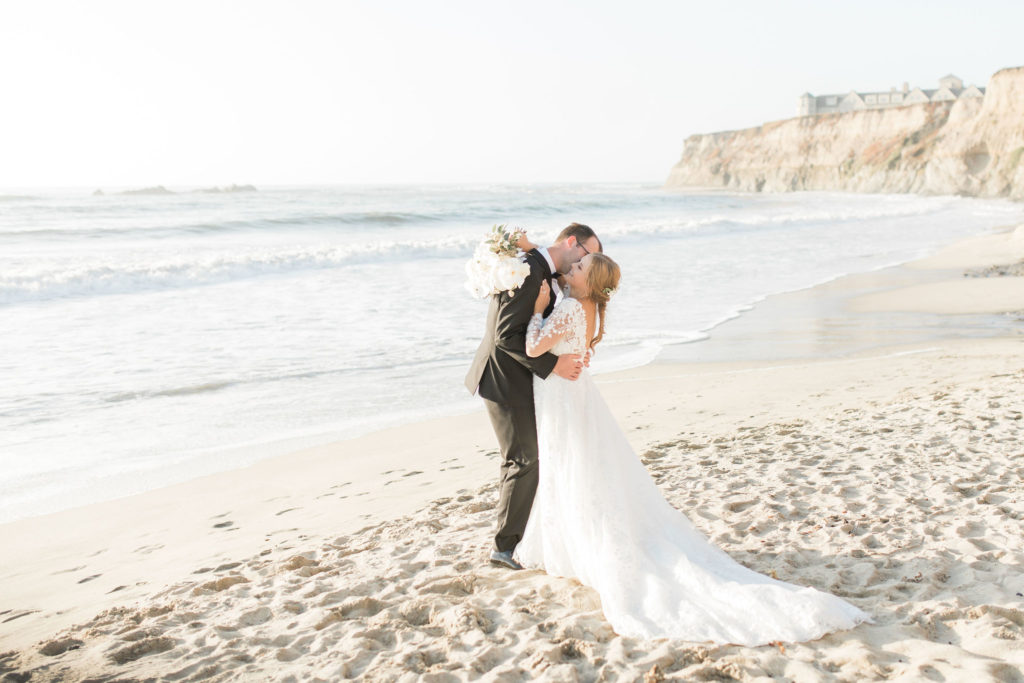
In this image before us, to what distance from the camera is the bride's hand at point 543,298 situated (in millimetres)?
3623

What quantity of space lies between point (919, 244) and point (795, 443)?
21.0 meters

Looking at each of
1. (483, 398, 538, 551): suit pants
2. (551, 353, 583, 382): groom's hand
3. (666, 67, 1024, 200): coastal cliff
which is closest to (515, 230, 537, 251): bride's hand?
(551, 353, 583, 382): groom's hand

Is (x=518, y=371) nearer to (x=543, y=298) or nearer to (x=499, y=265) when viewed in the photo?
(x=543, y=298)

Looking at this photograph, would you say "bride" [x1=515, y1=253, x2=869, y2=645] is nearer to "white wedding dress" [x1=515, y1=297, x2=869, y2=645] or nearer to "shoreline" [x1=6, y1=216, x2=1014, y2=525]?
"white wedding dress" [x1=515, y1=297, x2=869, y2=645]

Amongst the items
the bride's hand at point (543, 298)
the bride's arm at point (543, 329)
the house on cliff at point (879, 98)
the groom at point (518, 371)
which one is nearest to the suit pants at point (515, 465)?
the groom at point (518, 371)

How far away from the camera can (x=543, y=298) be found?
3641 millimetres

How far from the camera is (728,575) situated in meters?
3.45

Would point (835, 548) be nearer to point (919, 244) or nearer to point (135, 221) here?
point (919, 244)

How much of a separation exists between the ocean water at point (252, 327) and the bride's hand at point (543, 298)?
140 inches

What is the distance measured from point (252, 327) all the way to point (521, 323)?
8.95 meters

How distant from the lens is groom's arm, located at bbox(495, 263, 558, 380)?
11.7ft

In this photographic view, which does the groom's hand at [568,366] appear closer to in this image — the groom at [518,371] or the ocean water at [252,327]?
the groom at [518,371]

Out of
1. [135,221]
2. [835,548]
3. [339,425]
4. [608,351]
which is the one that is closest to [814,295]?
[608,351]

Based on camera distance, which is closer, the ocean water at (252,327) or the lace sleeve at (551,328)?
the lace sleeve at (551,328)
